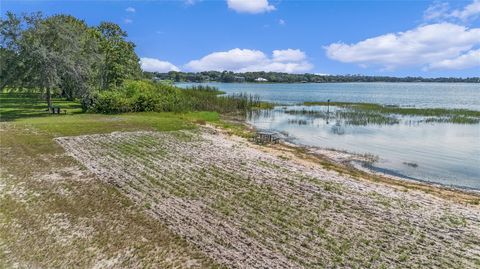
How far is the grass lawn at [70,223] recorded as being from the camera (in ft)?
23.5

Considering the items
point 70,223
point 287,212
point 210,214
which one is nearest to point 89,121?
point 70,223

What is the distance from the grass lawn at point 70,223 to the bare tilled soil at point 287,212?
53 centimetres

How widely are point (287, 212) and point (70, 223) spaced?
5.52 meters

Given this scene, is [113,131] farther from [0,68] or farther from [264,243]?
[264,243]

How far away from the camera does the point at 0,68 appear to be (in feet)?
82.7

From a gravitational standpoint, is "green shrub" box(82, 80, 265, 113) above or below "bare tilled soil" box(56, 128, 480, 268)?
above

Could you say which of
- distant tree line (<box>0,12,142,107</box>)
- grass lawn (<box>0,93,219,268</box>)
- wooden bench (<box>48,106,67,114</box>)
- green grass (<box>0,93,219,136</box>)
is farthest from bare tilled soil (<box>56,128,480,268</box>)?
wooden bench (<box>48,106,67,114</box>)

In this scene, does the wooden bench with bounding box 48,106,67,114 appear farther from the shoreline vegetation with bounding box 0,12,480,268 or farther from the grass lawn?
the grass lawn

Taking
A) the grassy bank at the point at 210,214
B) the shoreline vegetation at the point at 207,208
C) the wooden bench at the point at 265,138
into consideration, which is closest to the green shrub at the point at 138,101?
the shoreline vegetation at the point at 207,208

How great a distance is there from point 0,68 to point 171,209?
22792mm

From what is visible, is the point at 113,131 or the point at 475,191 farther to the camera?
the point at 113,131

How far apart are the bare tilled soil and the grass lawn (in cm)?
53

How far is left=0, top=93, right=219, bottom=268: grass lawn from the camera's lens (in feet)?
23.5

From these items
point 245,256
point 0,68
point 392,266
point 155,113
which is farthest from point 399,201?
point 0,68
